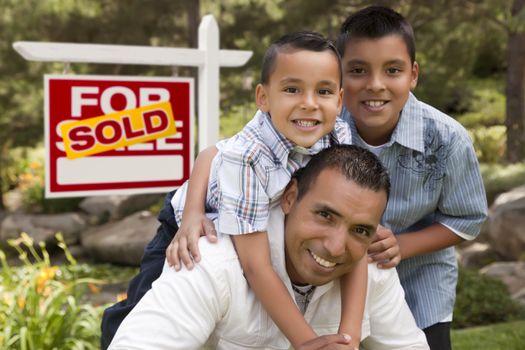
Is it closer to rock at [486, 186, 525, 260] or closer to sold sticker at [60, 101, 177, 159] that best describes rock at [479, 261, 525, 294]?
rock at [486, 186, 525, 260]

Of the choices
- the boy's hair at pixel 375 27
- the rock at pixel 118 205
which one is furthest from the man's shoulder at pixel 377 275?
the rock at pixel 118 205

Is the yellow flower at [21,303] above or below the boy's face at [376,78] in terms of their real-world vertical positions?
below

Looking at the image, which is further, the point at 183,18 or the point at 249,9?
the point at 183,18

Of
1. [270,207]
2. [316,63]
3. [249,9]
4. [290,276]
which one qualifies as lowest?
[290,276]

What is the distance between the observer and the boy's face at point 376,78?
8.39 ft

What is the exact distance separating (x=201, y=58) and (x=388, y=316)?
9.79 ft

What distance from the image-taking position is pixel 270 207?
2303 millimetres

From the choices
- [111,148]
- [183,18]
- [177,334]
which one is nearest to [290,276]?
[177,334]

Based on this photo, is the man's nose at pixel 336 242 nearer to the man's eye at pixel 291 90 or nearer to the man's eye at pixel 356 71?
the man's eye at pixel 291 90

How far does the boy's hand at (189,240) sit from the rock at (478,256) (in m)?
7.39

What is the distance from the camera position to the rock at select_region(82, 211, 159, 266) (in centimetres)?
1138

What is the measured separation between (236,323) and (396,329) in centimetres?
55

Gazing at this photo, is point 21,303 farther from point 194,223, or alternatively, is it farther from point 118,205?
point 118,205

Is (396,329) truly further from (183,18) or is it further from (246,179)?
(183,18)
